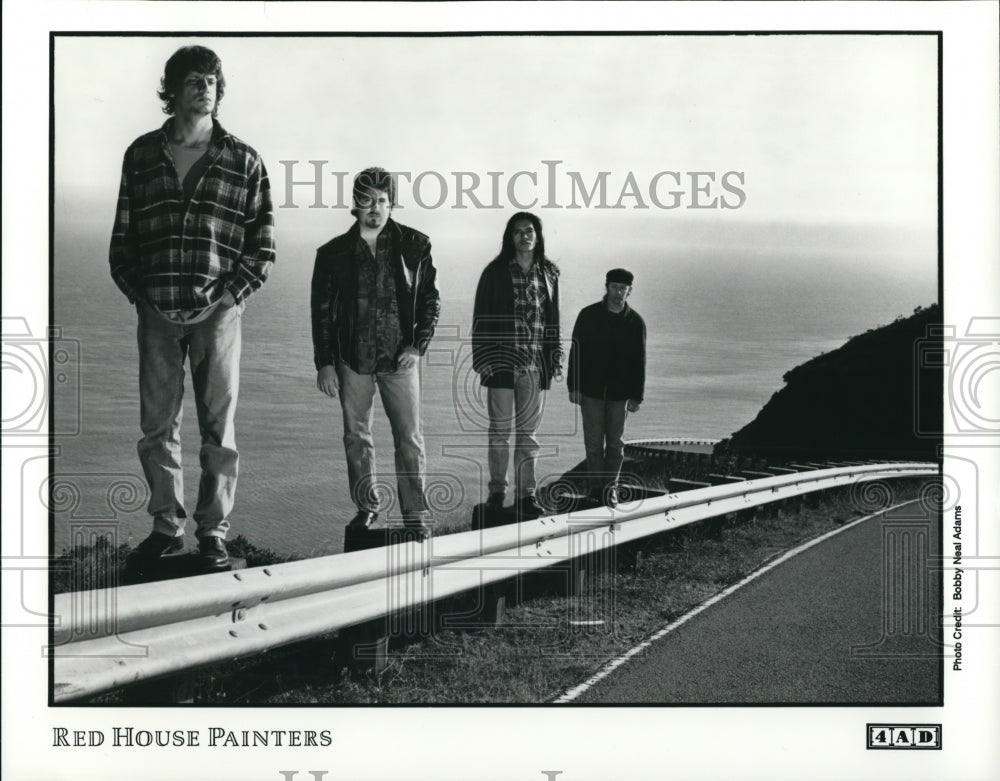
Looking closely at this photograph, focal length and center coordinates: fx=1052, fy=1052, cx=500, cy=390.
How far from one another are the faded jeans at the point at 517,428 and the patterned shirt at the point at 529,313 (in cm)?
7

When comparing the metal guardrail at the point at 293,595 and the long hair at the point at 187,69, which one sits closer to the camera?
the metal guardrail at the point at 293,595

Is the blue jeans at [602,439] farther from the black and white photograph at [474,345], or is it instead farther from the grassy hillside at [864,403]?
the grassy hillside at [864,403]

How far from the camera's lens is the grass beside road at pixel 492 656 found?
13.0 ft

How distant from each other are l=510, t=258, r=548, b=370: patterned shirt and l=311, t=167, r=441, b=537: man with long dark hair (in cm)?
32

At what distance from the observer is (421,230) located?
160 inches

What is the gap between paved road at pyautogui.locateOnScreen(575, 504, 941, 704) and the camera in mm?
4086

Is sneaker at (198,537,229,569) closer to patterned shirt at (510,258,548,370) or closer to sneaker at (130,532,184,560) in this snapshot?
sneaker at (130,532,184,560)

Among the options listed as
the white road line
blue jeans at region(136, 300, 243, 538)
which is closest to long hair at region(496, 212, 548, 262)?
blue jeans at region(136, 300, 243, 538)

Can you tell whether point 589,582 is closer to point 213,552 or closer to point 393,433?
point 393,433

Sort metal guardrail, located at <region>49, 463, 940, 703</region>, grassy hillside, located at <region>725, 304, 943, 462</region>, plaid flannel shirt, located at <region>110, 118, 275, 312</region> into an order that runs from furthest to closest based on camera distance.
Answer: grassy hillside, located at <region>725, 304, 943, 462</region>
plaid flannel shirt, located at <region>110, 118, 275, 312</region>
metal guardrail, located at <region>49, 463, 940, 703</region>

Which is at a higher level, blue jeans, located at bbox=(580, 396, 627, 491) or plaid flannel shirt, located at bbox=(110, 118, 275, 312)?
plaid flannel shirt, located at bbox=(110, 118, 275, 312)

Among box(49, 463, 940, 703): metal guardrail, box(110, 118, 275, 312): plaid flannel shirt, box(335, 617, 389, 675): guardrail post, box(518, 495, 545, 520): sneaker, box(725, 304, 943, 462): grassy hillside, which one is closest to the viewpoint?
box(49, 463, 940, 703): metal guardrail

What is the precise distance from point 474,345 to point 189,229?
116 centimetres

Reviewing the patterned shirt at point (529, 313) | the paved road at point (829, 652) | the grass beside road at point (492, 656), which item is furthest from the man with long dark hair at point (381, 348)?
the paved road at point (829, 652)
